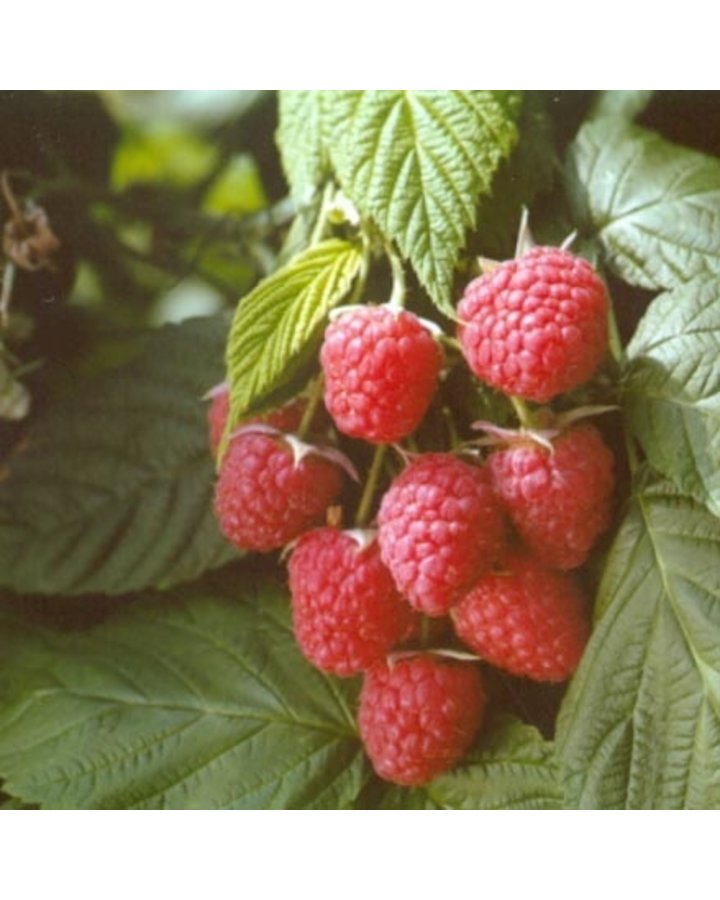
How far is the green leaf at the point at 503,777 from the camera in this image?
29.2 inches

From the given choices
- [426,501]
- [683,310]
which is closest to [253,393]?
[426,501]

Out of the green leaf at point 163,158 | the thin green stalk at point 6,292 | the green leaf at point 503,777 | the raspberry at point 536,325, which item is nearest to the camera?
the raspberry at point 536,325

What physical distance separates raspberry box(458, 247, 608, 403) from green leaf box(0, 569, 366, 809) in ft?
0.79

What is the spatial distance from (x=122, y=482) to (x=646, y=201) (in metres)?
0.35

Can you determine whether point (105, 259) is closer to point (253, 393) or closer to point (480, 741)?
point (253, 393)

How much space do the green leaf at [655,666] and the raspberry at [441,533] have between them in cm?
7

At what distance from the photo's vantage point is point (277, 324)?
70 centimetres

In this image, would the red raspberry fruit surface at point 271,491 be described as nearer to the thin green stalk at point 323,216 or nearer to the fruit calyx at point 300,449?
the fruit calyx at point 300,449

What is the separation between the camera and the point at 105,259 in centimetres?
94

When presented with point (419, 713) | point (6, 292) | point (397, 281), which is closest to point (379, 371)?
point (397, 281)

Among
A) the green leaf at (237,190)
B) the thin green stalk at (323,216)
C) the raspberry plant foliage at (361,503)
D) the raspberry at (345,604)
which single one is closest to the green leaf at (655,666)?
the raspberry plant foliage at (361,503)

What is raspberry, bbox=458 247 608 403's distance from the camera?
2.05 feet
